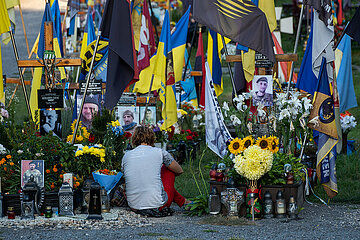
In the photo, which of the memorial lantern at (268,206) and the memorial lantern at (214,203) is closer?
the memorial lantern at (268,206)

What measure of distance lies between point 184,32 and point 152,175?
171 inches

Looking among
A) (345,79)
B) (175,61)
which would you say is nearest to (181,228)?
(175,61)

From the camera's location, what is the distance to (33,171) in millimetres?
8188

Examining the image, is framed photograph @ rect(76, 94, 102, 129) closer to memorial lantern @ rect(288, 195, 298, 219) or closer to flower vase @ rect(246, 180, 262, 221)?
flower vase @ rect(246, 180, 262, 221)

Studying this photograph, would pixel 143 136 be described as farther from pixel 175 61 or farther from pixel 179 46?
pixel 179 46

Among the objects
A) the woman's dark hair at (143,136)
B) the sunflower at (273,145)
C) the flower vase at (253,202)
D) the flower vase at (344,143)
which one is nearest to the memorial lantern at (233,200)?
the flower vase at (253,202)

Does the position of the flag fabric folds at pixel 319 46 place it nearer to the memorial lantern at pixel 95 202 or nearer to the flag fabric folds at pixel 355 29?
the flag fabric folds at pixel 355 29

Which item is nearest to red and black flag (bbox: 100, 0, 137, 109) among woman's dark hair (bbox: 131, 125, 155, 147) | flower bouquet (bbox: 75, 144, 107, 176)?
flower bouquet (bbox: 75, 144, 107, 176)

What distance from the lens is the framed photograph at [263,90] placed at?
973cm

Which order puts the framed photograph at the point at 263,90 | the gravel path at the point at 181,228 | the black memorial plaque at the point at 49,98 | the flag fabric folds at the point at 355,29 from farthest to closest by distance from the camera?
the flag fabric folds at the point at 355,29
the framed photograph at the point at 263,90
the black memorial plaque at the point at 49,98
the gravel path at the point at 181,228

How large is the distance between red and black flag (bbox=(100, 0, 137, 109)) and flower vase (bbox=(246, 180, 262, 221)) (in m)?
2.24

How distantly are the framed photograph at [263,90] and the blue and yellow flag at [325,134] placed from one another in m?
0.78

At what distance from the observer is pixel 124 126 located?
11492 millimetres

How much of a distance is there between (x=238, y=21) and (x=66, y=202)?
11.2ft
